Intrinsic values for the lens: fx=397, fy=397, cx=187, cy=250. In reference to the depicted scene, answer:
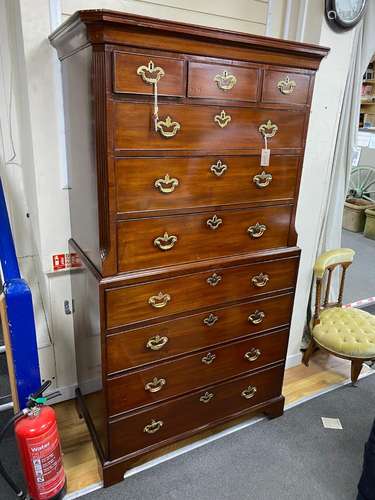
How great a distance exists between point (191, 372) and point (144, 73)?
119 centimetres

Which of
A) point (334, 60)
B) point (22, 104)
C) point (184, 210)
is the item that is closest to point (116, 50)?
point (184, 210)

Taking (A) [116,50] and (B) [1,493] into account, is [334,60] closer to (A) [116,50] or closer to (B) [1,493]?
(A) [116,50]

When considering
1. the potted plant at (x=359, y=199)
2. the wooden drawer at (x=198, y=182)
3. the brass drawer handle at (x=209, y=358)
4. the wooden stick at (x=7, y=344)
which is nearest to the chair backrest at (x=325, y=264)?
the wooden drawer at (x=198, y=182)

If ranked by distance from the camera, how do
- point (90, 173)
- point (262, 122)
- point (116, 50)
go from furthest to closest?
1. point (262, 122)
2. point (90, 173)
3. point (116, 50)

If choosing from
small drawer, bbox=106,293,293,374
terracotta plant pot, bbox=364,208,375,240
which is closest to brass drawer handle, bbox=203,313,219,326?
small drawer, bbox=106,293,293,374

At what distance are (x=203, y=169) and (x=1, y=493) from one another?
1548 millimetres

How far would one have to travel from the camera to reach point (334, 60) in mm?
1928

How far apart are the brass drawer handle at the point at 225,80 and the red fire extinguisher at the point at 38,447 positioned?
1.26 m

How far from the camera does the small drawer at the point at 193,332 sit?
4.95 feet

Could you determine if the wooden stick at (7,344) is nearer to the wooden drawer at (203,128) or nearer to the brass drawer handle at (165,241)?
the brass drawer handle at (165,241)

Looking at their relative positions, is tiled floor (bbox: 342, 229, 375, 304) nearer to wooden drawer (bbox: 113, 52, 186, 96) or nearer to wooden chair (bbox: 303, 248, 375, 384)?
wooden chair (bbox: 303, 248, 375, 384)

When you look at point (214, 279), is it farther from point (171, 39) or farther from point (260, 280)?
point (171, 39)

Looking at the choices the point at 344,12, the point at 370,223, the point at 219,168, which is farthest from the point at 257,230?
the point at 370,223

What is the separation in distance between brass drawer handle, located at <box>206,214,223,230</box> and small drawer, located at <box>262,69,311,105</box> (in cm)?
47
